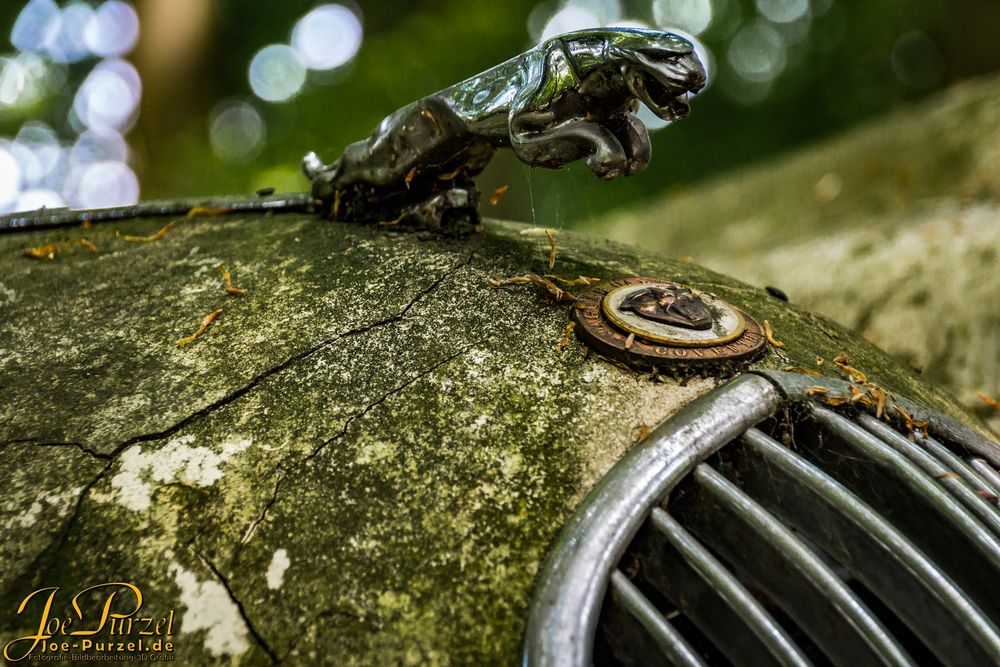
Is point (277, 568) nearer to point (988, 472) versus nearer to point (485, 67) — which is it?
point (988, 472)

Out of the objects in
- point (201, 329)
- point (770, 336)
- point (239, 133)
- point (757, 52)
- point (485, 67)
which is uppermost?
point (757, 52)

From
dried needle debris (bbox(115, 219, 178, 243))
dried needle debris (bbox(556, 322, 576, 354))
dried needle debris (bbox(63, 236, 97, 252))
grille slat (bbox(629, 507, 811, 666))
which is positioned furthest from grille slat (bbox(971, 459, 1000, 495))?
dried needle debris (bbox(63, 236, 97, 252))

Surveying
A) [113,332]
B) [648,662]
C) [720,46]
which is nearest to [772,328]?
[648,662]

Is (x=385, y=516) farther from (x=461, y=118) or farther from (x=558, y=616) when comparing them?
(x=461, y=118)

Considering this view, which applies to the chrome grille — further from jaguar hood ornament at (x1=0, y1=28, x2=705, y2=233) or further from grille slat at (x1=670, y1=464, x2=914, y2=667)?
jaguar hood ornament at (x1=0, y1=28, x2=705, y2=233)

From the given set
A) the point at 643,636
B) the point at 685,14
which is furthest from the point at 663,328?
the point at 685,14

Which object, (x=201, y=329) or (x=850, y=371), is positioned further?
(x=201, y=329)
